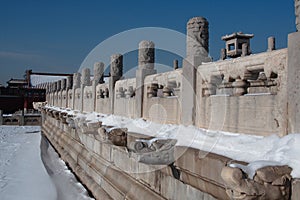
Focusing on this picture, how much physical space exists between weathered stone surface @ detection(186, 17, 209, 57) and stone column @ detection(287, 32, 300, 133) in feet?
5.98

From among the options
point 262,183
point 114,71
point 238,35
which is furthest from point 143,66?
point 238,35

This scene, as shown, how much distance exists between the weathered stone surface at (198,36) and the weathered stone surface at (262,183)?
2.61 meters

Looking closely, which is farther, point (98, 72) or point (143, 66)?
point (98, 72)

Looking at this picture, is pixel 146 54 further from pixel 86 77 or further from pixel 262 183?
pixel 86 77

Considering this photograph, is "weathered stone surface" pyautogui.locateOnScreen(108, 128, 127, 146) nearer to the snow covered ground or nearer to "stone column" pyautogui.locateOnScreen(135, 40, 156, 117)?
"stone column" pyautogui.locateOnScreen(135, 40, 156, 117)

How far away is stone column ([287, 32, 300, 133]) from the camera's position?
2.74 m

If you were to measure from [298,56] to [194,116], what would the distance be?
1.95 m

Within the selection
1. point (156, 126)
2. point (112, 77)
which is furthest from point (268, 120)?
point (112, 77)

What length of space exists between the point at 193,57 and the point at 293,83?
1910mm

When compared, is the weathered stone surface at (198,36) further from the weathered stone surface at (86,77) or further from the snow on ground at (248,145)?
the weathered stone surface at (86,77)

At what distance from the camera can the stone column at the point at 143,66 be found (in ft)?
20.9

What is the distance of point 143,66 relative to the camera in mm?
6445

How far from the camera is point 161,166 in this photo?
13.5 feet

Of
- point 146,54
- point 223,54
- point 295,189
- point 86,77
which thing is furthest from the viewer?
point 223,54
